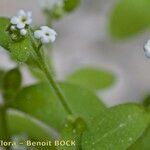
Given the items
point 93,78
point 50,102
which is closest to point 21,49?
point 50,102

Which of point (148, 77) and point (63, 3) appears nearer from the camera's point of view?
point (63, 3)

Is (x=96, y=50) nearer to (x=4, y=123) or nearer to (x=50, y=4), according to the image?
(x=50, y=4)

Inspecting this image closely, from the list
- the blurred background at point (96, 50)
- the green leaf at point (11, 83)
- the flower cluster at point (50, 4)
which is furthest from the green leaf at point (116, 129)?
the blurred background at point (96, 50)

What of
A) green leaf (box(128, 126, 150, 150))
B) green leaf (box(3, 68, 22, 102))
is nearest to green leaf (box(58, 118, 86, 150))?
green leaf (box(128, 126, 150, 150))

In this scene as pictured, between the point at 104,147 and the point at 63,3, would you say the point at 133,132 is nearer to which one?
the point at 104,147

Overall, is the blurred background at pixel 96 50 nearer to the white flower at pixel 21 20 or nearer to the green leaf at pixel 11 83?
the green leaf at pixel 11 83

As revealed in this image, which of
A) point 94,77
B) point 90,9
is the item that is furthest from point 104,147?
point 90,9

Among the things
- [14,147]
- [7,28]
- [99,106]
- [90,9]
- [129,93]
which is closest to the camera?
[7,28]
